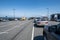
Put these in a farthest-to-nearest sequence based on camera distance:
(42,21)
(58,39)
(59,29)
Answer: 1. (42,21)
2. (59,29)
3. (58,39)

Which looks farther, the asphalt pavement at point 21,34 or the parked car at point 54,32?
the asphalt pavement at point 21,34

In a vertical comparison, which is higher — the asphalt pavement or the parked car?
the parked car

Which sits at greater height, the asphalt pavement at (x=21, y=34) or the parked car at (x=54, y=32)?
the parked car at (x=54, y=32)

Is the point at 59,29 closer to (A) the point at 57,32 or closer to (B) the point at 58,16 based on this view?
(A) the point at 57,32

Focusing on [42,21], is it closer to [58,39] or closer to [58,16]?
[58,39]

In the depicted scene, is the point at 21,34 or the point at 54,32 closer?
the point at 54,32

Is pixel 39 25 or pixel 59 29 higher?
pixel 59 29

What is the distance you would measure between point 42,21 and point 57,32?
17059 mm

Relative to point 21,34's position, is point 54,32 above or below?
above

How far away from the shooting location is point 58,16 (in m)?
54.9

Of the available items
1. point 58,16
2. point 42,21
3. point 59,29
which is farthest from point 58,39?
point 58,16

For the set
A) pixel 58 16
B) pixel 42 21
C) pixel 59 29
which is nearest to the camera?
pixel 59 29

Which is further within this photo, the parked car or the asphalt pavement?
the asphalt pavement

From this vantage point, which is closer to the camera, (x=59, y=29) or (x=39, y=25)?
(x=59, y=29)
